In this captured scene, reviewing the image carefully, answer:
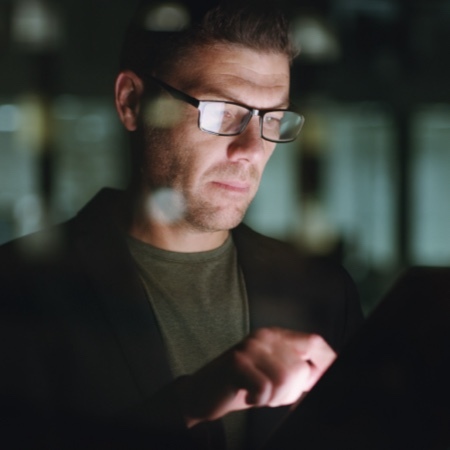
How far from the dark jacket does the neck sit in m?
0.02

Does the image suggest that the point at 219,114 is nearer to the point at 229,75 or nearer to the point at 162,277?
the point at 229,75

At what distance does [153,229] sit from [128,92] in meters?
0.22

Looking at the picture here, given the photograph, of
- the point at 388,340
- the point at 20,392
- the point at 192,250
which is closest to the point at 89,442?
the point at 20,392

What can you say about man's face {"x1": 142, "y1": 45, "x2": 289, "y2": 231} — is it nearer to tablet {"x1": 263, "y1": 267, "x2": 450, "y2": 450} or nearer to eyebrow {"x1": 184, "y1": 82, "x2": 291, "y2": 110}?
eyebrow {"x1": 184, "y1": 82, "x2": 291, "y2": 110}

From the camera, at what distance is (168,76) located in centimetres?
117

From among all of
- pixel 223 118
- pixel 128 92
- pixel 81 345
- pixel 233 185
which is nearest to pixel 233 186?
pixel 233 185

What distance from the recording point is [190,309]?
1.23 m

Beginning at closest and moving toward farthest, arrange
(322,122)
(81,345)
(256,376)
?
(256,376) → (81,345) → (322,122)

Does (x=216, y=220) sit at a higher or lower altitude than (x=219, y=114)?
lower

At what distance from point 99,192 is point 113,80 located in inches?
6.8

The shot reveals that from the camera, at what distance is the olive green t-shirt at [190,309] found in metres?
1.19

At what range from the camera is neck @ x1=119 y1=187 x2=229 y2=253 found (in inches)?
47.3

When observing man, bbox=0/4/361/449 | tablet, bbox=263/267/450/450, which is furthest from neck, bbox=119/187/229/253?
tablet, bbox=263/267/450/450

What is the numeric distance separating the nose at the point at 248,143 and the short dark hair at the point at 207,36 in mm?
128
